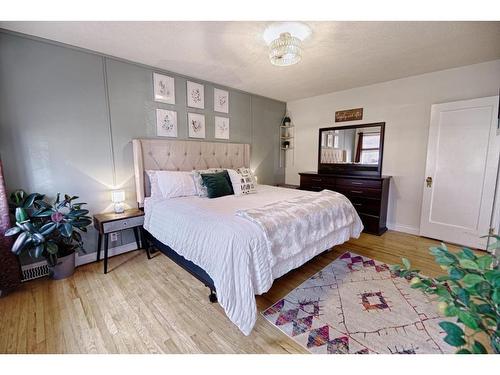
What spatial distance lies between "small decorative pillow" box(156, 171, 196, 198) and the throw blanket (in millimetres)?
1133

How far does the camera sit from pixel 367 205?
3529 mm

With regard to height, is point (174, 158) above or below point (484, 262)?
above

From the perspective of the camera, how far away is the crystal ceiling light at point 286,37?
191 centimetres

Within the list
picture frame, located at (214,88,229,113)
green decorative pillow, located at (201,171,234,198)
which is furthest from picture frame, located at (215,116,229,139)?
green decorative pillow, located at (201,171,234,198)

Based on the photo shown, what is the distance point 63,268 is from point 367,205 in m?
4.08

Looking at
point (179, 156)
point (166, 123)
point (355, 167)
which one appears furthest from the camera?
point (355, 167)

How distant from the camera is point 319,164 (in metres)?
4.41

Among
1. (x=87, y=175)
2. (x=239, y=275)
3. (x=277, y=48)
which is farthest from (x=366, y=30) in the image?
(x=87, y=175)

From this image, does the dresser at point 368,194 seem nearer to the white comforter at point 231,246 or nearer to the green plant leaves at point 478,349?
the white comforter at point 231,246

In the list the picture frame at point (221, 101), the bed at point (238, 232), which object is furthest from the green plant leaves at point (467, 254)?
the picture frame at point (221, 101)

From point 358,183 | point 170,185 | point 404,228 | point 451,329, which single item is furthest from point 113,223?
point 404,228

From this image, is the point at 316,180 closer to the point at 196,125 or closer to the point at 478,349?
the point at 196,125

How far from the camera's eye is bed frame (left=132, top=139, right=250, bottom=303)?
2721mm
